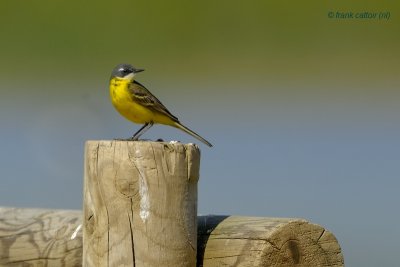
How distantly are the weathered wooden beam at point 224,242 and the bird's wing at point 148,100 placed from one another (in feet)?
5.25

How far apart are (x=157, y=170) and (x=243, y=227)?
559mm

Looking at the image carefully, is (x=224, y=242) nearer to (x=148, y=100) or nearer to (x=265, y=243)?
(x=265, y=243)

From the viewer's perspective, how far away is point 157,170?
3.40 metres

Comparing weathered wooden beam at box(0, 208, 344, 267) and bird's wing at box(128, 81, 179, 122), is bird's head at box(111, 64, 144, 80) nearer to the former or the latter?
bird's wing at box(128, 81, 179, 122)

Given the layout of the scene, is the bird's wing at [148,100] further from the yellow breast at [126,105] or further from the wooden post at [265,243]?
the wooden post at [265,243]

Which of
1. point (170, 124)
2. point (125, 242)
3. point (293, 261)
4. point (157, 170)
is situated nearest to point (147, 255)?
point (125, 242)

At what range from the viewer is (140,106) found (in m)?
5.77

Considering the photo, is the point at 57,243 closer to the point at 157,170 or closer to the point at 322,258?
the point at 157,170

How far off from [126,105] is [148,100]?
0.76 feet

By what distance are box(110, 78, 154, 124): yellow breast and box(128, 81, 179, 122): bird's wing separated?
33mm

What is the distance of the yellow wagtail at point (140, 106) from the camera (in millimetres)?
5727

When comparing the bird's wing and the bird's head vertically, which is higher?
the bird's head

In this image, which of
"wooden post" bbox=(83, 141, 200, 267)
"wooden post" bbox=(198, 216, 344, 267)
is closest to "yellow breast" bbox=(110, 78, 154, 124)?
"wooden post" bbox=(198, 216, 344, 267)

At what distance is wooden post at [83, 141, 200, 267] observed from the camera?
134 inches
